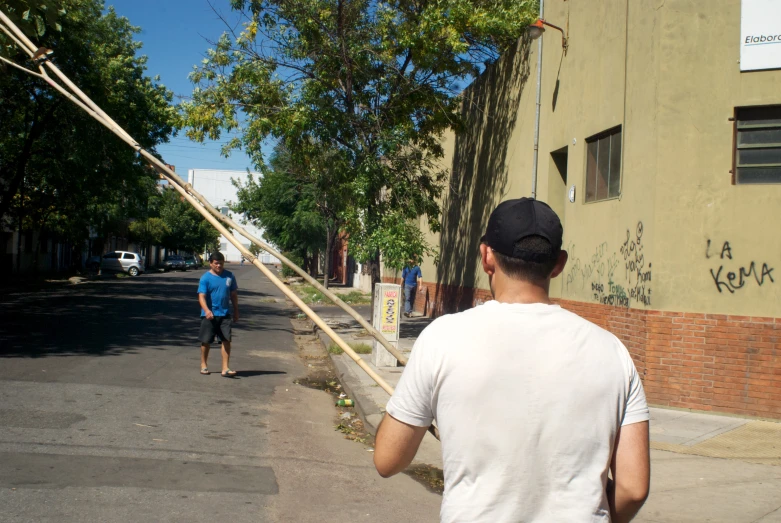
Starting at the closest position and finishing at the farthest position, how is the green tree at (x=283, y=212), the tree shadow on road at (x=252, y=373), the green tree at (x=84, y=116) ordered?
Result: 1. the tree shadow on road at (x=252, y=373)
2. the green tree at (x=84, y=116)
3. the green tree at (x=283, y=212)

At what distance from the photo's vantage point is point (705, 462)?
7.32 m

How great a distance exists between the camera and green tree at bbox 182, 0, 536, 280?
1521cm

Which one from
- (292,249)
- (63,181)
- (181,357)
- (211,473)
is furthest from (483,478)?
(292,249)

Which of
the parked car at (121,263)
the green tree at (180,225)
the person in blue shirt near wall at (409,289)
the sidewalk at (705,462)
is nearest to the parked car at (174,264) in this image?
the green tree at (180,225)

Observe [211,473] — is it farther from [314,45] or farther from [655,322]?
[314,45]

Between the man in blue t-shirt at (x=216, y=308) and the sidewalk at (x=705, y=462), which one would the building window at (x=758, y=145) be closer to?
the sidewalk at (x=705, y=462)

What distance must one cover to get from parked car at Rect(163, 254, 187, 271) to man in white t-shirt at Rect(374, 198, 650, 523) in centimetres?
6561

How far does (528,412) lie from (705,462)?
20.7 feet

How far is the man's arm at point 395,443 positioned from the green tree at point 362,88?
13106 mm

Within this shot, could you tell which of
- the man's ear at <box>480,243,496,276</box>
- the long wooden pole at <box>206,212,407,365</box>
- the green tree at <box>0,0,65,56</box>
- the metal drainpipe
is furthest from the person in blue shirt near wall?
the man's ear at <box>480,243,496,276</box>

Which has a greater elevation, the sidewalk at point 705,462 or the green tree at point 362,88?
the green tree at point 362,88

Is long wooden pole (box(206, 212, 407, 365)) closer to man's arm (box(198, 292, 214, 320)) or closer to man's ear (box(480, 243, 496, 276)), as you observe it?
man's ear (box(480, 243, 496, 276))

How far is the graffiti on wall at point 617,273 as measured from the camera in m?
9.94

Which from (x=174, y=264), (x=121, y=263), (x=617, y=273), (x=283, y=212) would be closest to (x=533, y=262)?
(x=617, y=273)
